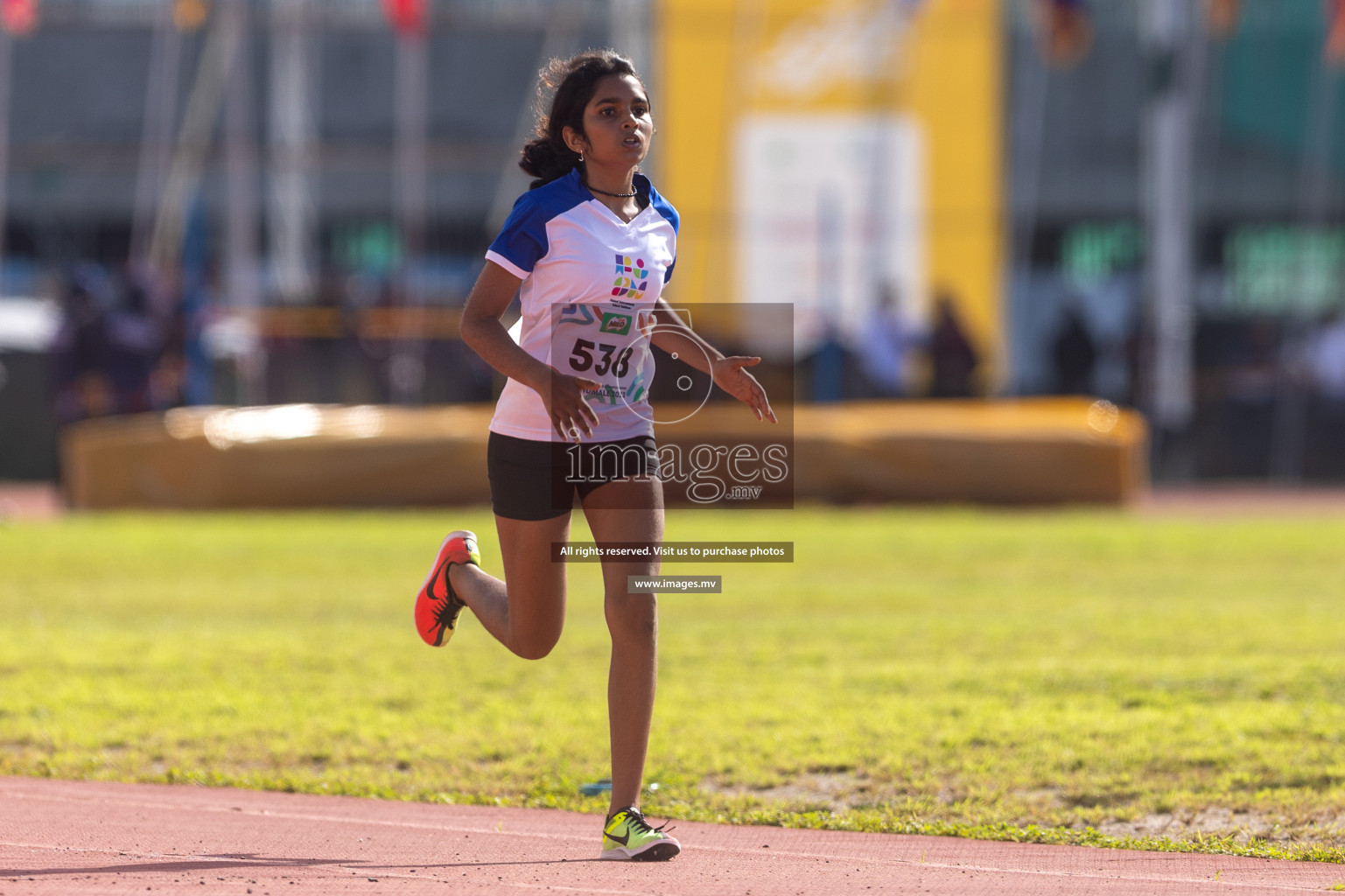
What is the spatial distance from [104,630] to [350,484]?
690cm

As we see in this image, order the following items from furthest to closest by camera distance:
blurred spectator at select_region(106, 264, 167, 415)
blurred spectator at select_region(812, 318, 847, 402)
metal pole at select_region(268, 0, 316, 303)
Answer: metal pole at select_region(268, 0, 316, 303) → blurred spectator at select_region(812, 318, 847, 402) → blurred spectator at select_region(106, 264, 167, 415)

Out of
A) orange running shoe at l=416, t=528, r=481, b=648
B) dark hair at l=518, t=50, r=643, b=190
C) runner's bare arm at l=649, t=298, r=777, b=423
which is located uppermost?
dark hair at l=518, t=50, r=643, b=190

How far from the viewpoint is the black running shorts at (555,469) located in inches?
188

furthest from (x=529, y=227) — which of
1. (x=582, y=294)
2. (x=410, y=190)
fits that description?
(x=410, y=190)

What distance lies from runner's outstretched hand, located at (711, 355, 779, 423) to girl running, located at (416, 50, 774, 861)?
0.36 ft

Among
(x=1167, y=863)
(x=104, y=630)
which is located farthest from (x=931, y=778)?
(x=104, y=630)

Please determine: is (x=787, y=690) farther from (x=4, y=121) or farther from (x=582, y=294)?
(x=4, y=121)

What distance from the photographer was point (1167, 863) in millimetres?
4719

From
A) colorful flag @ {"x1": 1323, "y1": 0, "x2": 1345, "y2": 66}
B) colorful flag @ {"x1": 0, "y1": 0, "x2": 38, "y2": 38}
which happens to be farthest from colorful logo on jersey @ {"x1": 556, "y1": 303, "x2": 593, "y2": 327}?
colorful flag @ {"x1": 0, "y1": 0, "x2": 38, "y2": 38}

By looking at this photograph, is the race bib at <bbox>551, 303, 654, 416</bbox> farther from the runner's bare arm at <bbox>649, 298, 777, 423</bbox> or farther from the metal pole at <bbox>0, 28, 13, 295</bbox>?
the metal pole at <bbox>0, 28, 13, 295</bbox>

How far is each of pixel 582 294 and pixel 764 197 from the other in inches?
830

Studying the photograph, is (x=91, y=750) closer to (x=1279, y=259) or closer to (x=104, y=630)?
(x=104, y=630)

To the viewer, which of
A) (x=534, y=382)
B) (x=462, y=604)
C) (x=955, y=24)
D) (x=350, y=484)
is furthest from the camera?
(x=955, y=24)

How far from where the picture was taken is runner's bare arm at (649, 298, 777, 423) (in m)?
5.03
